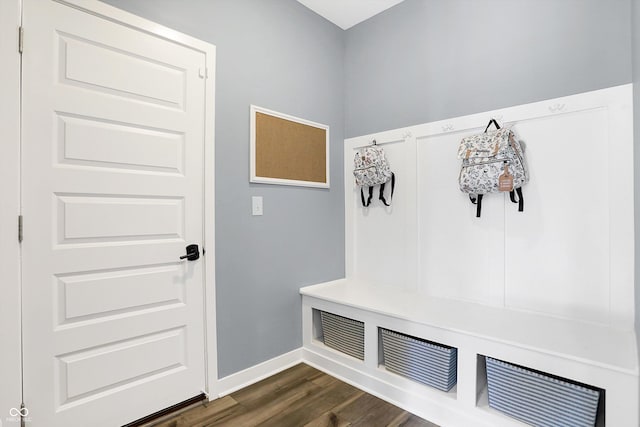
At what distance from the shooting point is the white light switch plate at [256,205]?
7.13ft

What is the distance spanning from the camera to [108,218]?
5.23 feet

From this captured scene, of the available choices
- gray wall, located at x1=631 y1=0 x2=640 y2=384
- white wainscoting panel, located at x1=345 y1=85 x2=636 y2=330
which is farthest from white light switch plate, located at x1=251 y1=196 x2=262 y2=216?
gray wall, located at x1=631 y1=0 x2=640 y2=384

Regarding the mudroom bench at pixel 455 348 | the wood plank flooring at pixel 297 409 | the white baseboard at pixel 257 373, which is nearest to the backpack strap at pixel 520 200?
the mudroom bench at pixel 455 348

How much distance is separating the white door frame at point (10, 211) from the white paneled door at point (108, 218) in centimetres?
3

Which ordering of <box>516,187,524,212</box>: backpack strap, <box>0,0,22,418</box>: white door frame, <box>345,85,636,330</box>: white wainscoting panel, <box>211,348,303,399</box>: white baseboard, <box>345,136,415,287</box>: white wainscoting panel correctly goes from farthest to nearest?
<box>345,136,415,287</box>: white wainscoting panel → <box>211,348,303,399</box>: white baseboard → <box>516,187,524,212</box>: backpack strap → <box>345,85,636,330</box>: white wainscoting panel → <box>0,0,22,418</box>: white door frame

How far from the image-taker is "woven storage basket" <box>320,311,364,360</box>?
216 centimetres

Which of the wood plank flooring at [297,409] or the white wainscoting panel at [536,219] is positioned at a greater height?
the white wainscoting panel at [536,219]

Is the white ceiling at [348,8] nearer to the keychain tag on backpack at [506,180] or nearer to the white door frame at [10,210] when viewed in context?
the keychain tag on backpack at [506,180]

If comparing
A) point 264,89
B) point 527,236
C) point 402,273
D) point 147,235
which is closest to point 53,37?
point 147,235

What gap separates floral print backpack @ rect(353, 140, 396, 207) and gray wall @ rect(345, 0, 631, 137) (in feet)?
0.81

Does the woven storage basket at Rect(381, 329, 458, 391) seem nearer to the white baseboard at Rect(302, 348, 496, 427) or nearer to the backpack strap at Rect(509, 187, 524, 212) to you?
the white baseboard at Rect(302, 348, 496, 427)

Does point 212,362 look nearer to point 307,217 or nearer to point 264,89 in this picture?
point 307,217

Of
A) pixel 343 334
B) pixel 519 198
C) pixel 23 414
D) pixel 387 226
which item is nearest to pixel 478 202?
pixel 519 198

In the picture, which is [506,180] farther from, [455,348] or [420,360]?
[420,360]
